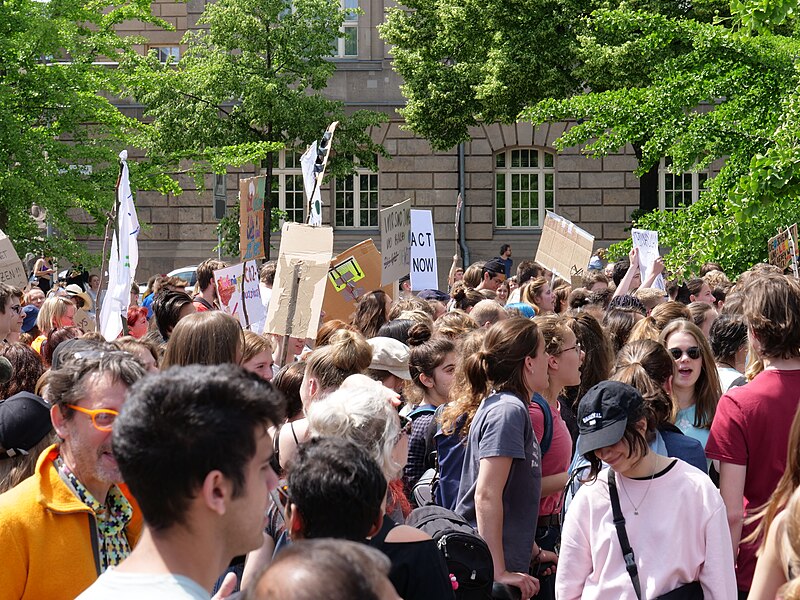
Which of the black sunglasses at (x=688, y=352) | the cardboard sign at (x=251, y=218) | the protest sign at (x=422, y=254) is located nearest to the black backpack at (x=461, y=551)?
the black sunglasses at (x=688, y=352)

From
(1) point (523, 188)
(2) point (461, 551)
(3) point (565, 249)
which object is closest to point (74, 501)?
(2) point (461, 551)

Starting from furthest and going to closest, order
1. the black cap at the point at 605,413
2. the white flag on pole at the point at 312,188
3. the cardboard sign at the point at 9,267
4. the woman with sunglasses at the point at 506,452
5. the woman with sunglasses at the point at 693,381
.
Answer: the cardboard sign at the point at 9,267
the white flag on pole at the point at 312,188
the woman with sunglasses at the point at 693,381
the woman with sunglasses at the point at 506,452
the black cap at the point at 605,413

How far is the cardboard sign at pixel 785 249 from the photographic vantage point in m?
12.0

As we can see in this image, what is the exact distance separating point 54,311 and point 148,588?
6.58 m

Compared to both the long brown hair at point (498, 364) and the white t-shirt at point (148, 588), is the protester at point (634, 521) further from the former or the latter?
the white t-shirt at point (148, 588)

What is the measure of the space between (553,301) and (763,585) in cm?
720

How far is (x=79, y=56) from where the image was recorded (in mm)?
22766

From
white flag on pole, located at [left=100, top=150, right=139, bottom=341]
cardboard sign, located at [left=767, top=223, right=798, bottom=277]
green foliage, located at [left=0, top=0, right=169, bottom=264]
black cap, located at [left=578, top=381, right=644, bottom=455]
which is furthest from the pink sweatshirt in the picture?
green foliage, located at [left=0, top=0, right=169, bottom=264]

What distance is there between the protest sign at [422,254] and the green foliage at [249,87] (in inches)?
498

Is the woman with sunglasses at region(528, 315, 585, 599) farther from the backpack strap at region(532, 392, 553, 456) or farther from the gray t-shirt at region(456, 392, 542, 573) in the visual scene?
the gray t-shirt at region(456, 392, 542, 573)

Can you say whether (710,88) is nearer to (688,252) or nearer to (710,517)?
(688,252)

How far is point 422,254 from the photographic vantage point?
13156mm

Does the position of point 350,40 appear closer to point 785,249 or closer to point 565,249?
point 565,249

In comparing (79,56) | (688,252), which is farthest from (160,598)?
(79,56)
